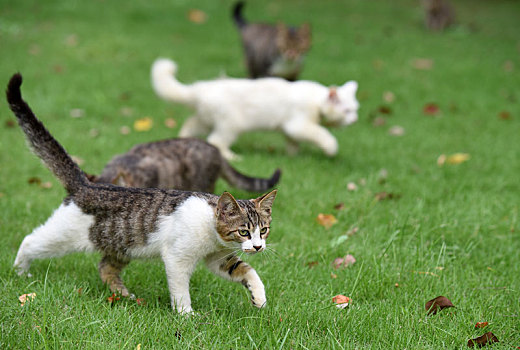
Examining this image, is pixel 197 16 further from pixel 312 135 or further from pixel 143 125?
pixel 312 135

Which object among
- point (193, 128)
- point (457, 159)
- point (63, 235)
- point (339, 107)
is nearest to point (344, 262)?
point (63, 235)

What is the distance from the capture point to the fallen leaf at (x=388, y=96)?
7.77 metres

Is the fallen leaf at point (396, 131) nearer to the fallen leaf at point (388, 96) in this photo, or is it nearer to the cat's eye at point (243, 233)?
the fallen leaf at point (388, 96)

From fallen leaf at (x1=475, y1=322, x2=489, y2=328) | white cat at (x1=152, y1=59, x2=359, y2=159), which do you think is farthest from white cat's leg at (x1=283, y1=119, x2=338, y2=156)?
fallen leaf at (x1=475, y1=322, x2=489, y2=328)

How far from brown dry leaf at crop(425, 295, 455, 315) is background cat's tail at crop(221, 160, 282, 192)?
1.62 metres

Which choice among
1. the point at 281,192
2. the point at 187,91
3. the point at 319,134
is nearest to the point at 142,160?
the point at 281,192

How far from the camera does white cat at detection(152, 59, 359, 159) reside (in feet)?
18.2

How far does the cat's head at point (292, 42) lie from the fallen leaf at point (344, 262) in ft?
15.1

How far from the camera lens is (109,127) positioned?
611 cm

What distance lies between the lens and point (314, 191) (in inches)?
182

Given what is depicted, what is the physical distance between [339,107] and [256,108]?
86 centimetres

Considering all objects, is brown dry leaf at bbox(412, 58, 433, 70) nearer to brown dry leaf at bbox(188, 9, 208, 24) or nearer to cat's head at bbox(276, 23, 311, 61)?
cat's head at bbox(276, 23, 311, 61)

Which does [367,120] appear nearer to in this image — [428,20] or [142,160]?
[142,160]

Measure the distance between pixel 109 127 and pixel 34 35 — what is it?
4.50 m
